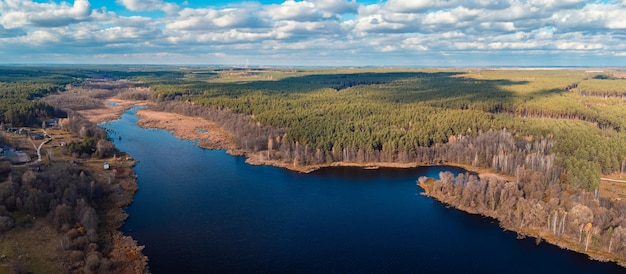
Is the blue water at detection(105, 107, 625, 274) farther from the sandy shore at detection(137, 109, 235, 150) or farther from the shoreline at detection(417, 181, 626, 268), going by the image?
the sandy shore at detection(137, 109, 235, 150)

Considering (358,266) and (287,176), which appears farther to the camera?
(287,176)

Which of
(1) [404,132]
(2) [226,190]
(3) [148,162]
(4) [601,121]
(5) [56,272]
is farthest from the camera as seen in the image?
(4) [601,121]

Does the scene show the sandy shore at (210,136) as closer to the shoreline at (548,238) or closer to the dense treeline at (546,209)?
the dense treeline at (546,209)

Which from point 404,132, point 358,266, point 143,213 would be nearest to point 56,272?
point 143,213

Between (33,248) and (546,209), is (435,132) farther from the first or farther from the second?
(33,248)

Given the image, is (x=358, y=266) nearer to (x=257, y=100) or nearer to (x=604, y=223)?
(x=604, y=223)

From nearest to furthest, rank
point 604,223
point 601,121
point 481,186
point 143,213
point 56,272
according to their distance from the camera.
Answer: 1. point 56,272
2. point 604,223
3. point 143,213
4. point 481,186
5. point 601,121
